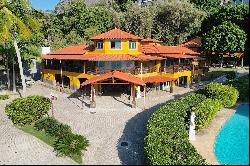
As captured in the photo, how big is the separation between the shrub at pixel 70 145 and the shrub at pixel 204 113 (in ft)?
28.3

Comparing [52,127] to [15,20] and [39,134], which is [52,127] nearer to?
[39,134]

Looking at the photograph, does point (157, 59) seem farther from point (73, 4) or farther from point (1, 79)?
point (73, 4)

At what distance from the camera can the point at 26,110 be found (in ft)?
96.1

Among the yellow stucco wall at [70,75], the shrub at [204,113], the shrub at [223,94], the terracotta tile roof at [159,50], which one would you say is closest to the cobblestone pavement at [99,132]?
the yellow stucco wall at [70,75]

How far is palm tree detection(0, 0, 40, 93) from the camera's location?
36.8m

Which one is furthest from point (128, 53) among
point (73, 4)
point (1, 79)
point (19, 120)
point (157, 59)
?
point (73, 4)

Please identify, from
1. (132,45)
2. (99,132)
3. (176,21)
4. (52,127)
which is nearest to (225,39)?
(132,45)

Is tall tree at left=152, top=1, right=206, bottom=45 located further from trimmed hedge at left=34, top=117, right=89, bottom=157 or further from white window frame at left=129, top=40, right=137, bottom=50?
trimmed hedge at left=34, top=117, right=89, bottom=157

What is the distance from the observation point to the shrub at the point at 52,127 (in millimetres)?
25219

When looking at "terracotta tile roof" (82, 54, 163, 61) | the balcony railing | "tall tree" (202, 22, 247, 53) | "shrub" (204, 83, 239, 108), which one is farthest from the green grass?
"tall tree" (202, 22, 247, 53)

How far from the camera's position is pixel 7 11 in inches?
1486

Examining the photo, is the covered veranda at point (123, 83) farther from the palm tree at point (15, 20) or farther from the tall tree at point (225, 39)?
the tall tree at point (225, 39)

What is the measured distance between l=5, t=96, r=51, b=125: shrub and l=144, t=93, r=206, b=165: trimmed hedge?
11669mm

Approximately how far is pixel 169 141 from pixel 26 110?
1600 centimetres
